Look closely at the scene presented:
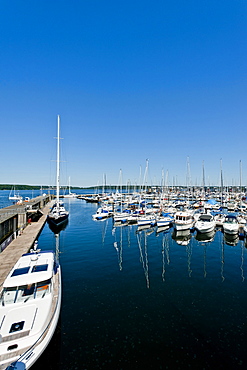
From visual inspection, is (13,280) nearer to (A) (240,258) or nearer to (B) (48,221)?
(A) (240,258)

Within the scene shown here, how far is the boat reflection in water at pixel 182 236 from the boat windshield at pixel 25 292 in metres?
26.0

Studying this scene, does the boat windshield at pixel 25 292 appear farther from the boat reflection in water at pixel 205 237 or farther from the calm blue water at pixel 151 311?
the boat reflection in water at pixel 205 237

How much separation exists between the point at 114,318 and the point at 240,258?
2140 centimetres

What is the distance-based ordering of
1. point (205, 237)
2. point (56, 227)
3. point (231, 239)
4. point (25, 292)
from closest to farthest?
point (25, 292) < point (231, 239) < point (205, 237) < point (56, 227)

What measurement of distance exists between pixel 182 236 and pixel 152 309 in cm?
2519

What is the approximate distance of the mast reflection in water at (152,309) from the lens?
1063 centimetres

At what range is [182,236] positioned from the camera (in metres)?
38.1

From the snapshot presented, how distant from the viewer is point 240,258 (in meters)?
26.8

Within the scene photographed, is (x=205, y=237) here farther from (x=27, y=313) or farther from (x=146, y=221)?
(x=27, y=313)

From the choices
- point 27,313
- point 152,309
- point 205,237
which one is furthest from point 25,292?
point 205,237

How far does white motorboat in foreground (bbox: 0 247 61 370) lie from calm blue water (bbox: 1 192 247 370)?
216 centimetres

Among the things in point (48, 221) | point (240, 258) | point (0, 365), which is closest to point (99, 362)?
point (0, 365)

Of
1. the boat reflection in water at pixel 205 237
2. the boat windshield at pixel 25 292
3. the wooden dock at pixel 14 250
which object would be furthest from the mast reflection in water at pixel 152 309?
the boat reflection in water at pixel 205 237

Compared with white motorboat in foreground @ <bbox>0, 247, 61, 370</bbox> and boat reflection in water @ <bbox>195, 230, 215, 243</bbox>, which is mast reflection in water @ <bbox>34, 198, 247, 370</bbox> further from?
boat reflection in water @ <bbox>195, 230, 215, 243</bbox>
